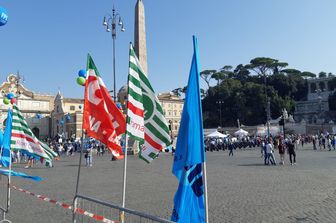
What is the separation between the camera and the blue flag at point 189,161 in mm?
3240

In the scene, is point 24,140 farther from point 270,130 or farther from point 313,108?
point 313,108

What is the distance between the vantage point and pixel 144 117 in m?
4.62

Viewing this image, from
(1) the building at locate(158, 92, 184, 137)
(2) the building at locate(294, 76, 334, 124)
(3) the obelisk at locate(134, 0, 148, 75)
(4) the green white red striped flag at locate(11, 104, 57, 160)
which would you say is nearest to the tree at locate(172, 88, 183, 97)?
(1) the building at locate(158, 92, 184, 137)

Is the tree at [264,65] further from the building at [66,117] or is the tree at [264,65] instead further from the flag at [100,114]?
the flag at [100,114]

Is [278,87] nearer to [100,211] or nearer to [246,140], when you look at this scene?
[246,140]

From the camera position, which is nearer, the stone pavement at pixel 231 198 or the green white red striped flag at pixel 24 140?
the stone pavement at pixel 231 198

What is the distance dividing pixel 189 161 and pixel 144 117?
1.54 metres

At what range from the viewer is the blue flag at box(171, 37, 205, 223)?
10.6 ft

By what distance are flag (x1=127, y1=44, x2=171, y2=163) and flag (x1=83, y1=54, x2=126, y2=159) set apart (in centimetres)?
48

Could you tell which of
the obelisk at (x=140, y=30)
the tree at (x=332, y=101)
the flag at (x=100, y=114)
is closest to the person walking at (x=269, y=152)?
the flag at (x=100, y=114)

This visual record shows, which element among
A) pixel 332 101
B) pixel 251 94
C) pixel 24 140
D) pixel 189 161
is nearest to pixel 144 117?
pixel 189 161

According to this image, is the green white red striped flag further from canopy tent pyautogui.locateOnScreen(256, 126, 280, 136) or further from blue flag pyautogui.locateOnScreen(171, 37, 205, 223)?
canopy tent pyautogui.locateOnScreen(256, 126, 280, 136)

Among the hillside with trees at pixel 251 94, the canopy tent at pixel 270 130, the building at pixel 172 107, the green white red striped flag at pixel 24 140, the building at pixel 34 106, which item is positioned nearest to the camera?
the green white red striped flag at pixel 24 140

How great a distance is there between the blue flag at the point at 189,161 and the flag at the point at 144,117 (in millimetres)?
1110
